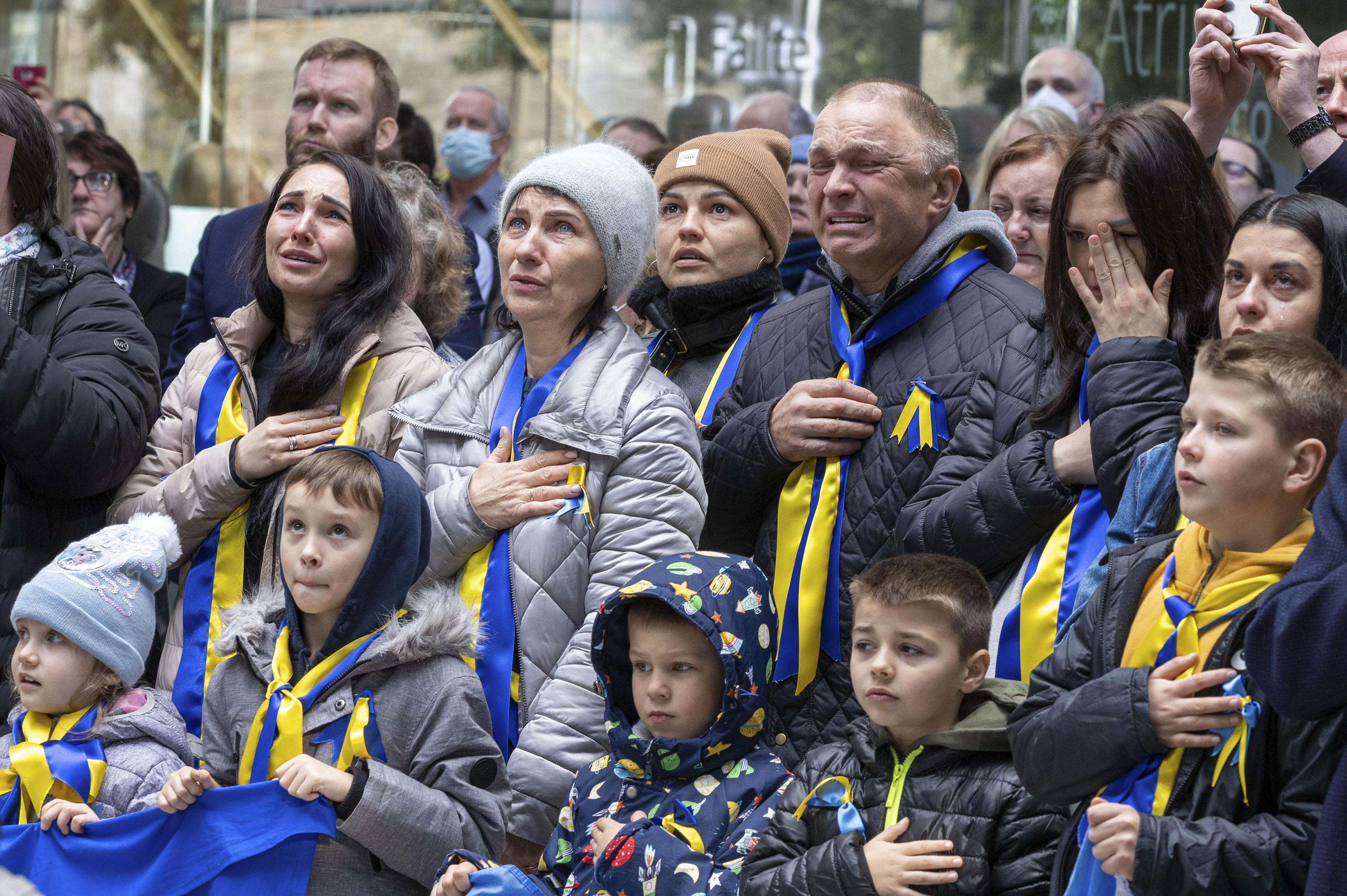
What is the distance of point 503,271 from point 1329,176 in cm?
183

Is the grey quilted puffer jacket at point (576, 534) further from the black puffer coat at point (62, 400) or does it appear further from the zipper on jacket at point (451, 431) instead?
the black puffer coat at point (62, 400)

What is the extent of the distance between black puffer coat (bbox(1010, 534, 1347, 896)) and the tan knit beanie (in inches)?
81.9

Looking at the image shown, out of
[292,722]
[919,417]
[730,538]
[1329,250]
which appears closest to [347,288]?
[730,538]

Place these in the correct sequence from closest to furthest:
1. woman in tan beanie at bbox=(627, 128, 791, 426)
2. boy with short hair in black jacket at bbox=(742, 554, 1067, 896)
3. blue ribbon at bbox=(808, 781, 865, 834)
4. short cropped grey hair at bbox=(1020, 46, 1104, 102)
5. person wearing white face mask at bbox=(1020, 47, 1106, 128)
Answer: boy with short hair in black jacket at bbox=(742, 554, 1067, 896) < blue ribbon at bbox=(808, 781, 865, 834) < woman in tan beanie at bbox=(627, 128, 791, 426) < person wearing white face mask at bbox=(1020, 47, 1106, 128) < short cropped grey hair at bbox=(1020, 46, 1104, 102)

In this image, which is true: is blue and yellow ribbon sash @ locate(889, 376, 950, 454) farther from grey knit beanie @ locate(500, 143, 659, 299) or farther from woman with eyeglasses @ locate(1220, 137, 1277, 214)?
woman with eyeglasses @ locate(1220, 137, 1277, 214)

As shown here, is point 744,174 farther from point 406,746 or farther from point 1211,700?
point 1211,700

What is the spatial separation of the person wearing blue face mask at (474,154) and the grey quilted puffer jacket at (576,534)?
10.1 ft

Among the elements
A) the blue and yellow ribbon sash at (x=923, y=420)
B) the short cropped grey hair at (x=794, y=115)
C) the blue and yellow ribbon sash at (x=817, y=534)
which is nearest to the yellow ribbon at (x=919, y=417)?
the blue and yellow ribbon sash at (x=923, y=420)

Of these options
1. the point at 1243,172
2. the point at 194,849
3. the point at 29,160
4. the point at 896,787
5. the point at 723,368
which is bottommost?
the point at 194,849

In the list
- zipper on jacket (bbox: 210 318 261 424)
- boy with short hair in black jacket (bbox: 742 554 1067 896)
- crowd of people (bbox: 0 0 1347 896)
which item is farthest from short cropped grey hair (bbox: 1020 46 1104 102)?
boy with short hair in black jacket (bbox: 742 554 1067 896)

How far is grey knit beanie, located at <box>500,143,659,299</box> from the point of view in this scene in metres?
3.76

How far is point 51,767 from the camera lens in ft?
11.0

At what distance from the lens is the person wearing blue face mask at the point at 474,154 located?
6836 millimetres

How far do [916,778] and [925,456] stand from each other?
814 mm
